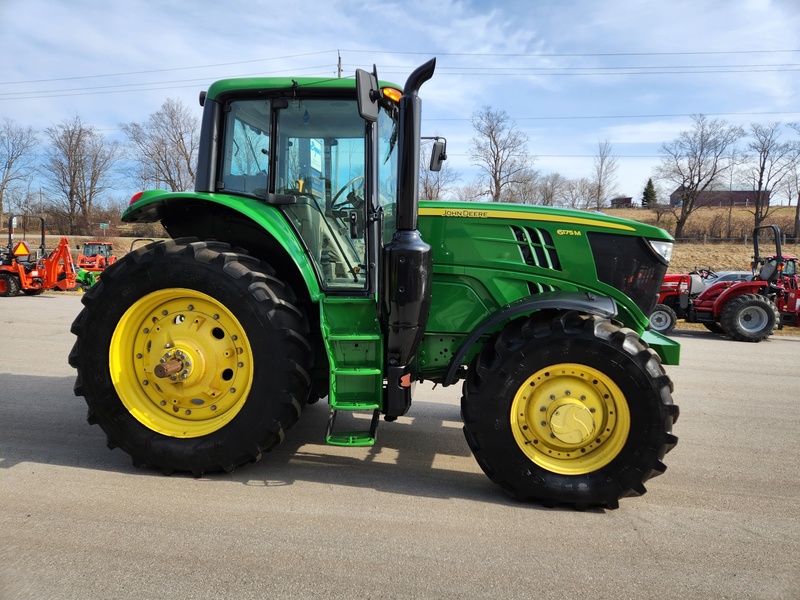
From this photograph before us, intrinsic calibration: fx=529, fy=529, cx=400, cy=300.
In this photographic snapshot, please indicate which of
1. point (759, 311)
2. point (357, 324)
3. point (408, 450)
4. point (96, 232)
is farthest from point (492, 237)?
point (96, 232)

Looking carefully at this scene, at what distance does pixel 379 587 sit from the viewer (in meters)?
2.19

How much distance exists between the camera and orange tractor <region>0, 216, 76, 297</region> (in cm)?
1455

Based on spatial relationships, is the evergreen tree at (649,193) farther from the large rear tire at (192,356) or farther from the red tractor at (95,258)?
the large rear tire at (192,356)

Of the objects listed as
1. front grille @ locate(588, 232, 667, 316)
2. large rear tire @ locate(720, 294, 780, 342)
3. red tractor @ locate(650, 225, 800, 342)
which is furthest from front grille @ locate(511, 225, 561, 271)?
large rear tire @ locate(720, 294, 780, 342)

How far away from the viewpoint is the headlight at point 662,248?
11.0 ft

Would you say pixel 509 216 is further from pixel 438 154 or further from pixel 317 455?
pixel 317 455

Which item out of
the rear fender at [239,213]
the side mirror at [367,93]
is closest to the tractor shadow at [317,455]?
the rear fender at [239,213]

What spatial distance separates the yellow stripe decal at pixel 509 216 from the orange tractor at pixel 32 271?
1478 centimetres

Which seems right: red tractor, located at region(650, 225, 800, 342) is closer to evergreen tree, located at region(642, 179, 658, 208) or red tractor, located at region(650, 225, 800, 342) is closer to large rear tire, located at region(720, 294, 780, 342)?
large rear tire, located at region(720, 294, 780, 342)

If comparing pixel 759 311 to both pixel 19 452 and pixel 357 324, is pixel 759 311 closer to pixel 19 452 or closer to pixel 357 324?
pixel 357 324

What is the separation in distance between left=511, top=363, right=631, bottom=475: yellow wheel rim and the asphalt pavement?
0.95 feet

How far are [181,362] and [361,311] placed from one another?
1129 millimetres

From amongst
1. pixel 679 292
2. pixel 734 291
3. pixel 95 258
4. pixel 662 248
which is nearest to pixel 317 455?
pixel 662 248

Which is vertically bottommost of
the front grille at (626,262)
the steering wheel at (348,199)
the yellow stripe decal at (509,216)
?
the front grille at (626,262)
